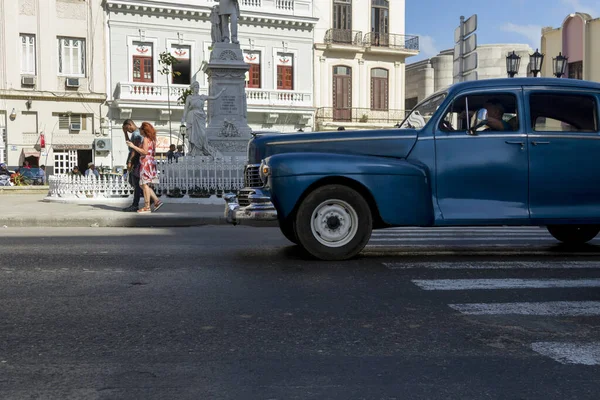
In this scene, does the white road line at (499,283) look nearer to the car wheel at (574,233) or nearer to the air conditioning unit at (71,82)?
the car wheel at (574,233)

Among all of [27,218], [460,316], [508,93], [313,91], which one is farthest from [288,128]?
[460,316]

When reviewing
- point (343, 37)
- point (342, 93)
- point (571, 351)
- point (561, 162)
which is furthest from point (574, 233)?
point (343, 37)

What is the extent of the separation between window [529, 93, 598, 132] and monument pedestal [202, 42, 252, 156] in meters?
13.3

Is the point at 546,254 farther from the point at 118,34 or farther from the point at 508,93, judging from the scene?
the point at 118,34

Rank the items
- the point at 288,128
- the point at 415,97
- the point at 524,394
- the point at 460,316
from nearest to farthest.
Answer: the point at 524,394 → the point at 460,316 → the point at 288,128 → the point at 415,97

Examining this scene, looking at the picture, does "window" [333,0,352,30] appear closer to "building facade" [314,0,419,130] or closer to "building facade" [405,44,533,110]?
"building facade" [314,0,419,130]

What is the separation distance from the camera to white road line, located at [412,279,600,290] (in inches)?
209

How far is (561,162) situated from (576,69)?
29807 millimetres

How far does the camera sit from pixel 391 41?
4331cm

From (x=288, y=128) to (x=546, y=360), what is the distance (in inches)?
1442

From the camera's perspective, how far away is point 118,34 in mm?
36281

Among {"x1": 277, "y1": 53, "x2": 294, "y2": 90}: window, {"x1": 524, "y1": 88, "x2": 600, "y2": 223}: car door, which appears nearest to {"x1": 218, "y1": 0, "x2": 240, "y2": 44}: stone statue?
{"x1": 524, "y1": 88, "x2": 600, "y2": 223}: car door

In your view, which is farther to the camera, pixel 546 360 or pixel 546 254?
pixel 546 254

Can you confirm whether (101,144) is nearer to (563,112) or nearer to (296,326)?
(563,112)
